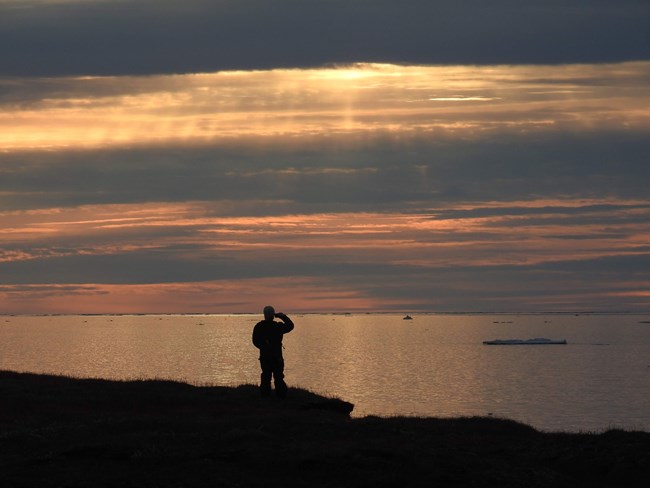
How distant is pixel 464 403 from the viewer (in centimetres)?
8150

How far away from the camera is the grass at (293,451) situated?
23156 mm

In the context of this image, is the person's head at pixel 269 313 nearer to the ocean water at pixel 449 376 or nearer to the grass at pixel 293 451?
the grass at pixel 293 451

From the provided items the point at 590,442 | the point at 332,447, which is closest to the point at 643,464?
the point at 590,442

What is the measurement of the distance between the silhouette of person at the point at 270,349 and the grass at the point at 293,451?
289cm

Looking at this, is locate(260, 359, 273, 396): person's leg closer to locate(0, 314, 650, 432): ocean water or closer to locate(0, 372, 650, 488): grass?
locate(0, 372, 650, 488): grass

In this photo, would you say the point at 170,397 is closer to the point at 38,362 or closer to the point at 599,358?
the point at 38,362

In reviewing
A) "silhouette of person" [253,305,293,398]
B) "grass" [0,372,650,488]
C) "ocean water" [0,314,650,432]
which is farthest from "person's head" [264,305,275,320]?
"ocean water" [0,314,650,432]

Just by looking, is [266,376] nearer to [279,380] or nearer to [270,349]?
[279,380]

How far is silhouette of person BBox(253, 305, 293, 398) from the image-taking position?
36.3 metres

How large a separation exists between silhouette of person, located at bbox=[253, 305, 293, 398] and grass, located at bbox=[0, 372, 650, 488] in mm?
2888

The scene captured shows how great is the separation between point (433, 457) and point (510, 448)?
3.21m

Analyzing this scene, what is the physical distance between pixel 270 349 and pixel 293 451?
37.9 ft

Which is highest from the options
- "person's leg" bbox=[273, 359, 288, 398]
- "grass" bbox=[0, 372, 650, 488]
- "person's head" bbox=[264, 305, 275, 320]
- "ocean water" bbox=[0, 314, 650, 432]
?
"ocean water" bbox=[0, 314, 650, 432]

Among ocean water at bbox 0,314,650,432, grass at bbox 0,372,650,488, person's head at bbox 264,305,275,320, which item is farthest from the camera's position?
ocean water at bbox 0,314,650,432
